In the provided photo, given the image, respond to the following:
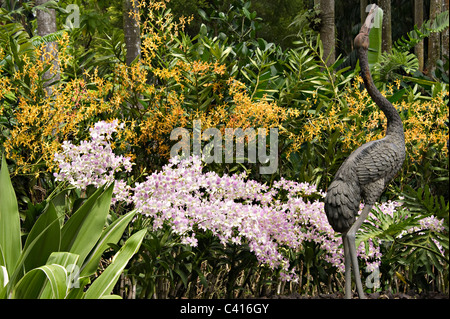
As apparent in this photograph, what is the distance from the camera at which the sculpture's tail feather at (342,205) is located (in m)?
1.74

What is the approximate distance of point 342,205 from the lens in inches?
68.5

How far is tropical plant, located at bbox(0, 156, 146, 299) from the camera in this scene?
168cm

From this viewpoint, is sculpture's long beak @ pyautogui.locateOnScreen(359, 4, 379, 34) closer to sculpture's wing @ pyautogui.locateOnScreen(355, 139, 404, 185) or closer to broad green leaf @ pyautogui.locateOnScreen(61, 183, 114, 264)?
sculpture's wing @ pyautogui.locateOnScreen(355, 139, 404, 185)

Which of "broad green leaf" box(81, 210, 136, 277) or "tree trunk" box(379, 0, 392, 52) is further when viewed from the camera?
"tree trunk" box(379, 0, 392, 52)

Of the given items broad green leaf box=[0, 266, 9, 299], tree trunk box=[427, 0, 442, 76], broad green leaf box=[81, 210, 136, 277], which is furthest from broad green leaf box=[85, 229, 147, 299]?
tree trunk box=[427, 0, 442, 76]

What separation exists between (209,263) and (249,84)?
1.46m

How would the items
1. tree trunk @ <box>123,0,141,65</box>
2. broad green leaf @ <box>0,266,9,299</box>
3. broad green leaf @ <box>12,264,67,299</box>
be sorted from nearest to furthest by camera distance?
broad green leaf @ <box>12,264,67,299</box>, broad green leaf @ <box>0,266,9,299</box>, tree trunk @ <box>123,0,141,65</box>

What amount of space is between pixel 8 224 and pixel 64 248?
0.83 ft

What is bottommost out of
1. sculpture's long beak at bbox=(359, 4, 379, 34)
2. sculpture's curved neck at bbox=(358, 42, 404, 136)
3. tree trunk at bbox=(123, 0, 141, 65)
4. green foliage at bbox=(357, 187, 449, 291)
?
green foliage at bbox=(357, 187, 449, 291)

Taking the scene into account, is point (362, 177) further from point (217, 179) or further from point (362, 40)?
point (217, 179)

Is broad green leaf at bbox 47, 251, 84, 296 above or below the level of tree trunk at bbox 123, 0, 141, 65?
below
